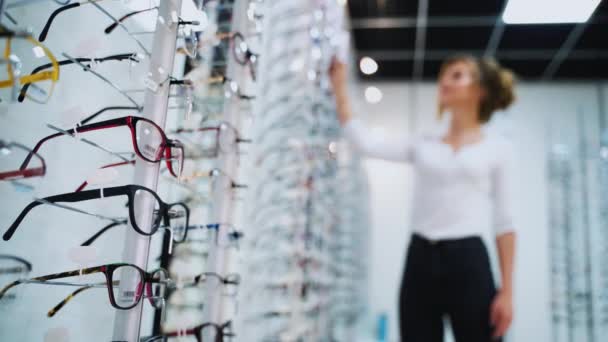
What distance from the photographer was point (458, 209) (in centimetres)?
179

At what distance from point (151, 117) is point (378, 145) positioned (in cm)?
136

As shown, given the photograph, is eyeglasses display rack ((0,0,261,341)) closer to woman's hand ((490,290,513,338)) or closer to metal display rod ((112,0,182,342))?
metal display rod ((112,0,182,342))

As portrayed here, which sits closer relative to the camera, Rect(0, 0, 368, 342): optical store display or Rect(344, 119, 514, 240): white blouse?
Rect(0, 0, 368, 342): optical store display

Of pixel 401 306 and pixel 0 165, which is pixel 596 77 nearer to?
pixel 401 306

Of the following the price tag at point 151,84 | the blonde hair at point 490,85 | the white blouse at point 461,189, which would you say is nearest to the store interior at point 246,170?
the price tag at point 151,84

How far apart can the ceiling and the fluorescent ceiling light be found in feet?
8.52

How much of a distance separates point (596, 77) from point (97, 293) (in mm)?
5734

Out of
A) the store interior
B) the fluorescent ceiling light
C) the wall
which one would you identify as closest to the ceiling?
the store interior

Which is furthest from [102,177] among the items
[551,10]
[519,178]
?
[519,178]

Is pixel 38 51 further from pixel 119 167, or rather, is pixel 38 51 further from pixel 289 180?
pixel 289 180

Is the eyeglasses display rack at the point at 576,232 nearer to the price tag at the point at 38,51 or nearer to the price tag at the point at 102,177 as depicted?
the price tag at the point at 102,177

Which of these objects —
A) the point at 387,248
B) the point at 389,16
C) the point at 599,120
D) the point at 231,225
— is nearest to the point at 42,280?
the point at 231,225

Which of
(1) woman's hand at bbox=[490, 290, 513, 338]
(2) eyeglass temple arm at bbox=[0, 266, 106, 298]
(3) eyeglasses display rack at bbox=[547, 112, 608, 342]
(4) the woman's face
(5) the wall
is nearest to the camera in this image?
(2) eyeglass temple arm at bbox=[0, 266, 106, 298]

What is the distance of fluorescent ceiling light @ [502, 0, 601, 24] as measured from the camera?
45.0 inches
